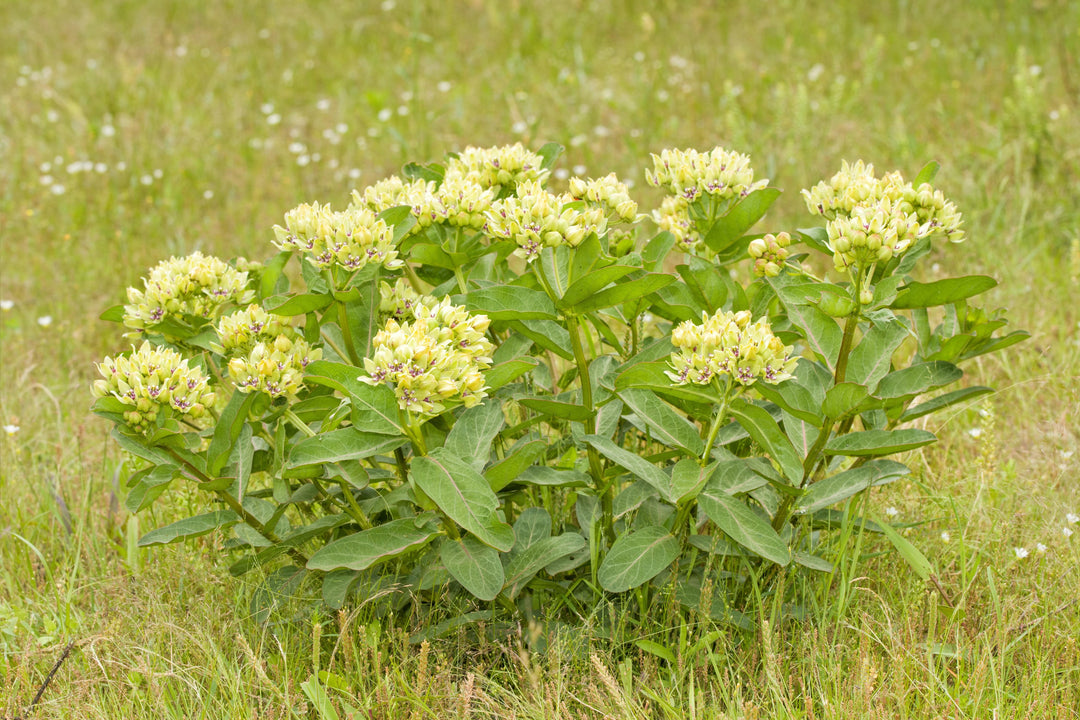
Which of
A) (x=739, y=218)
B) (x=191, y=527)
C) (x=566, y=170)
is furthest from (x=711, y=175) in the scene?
(x=566, y=170)

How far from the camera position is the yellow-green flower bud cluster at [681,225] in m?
2.08

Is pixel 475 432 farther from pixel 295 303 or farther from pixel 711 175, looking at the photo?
pixel 711 175

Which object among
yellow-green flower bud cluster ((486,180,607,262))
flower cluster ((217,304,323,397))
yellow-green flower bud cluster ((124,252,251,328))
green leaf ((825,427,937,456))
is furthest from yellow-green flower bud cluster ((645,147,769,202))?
yellow-green flower bud cluster ((124,252,251,328))

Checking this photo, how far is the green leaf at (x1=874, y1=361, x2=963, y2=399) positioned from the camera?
1.88 meters

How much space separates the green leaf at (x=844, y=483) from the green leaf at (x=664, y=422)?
261 millimetres

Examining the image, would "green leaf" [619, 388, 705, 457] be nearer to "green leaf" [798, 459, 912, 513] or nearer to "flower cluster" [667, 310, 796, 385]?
"flower cluster" [667, 310, 796, 385]

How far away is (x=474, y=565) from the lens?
1.83 m

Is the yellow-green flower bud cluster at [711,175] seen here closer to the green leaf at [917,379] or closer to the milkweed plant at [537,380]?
the milkweed plant at [537,380]

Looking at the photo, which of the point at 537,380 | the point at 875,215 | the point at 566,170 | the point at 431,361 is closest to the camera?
the point at 431,361

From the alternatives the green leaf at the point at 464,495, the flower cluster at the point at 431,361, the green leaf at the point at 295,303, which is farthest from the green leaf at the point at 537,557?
the green leaf at the point at 295,303

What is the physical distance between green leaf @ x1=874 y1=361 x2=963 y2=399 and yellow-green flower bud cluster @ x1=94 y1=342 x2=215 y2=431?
4.43 feet

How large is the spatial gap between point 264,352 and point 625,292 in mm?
693

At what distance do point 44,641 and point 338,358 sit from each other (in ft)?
3.33

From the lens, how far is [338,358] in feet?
6.84
